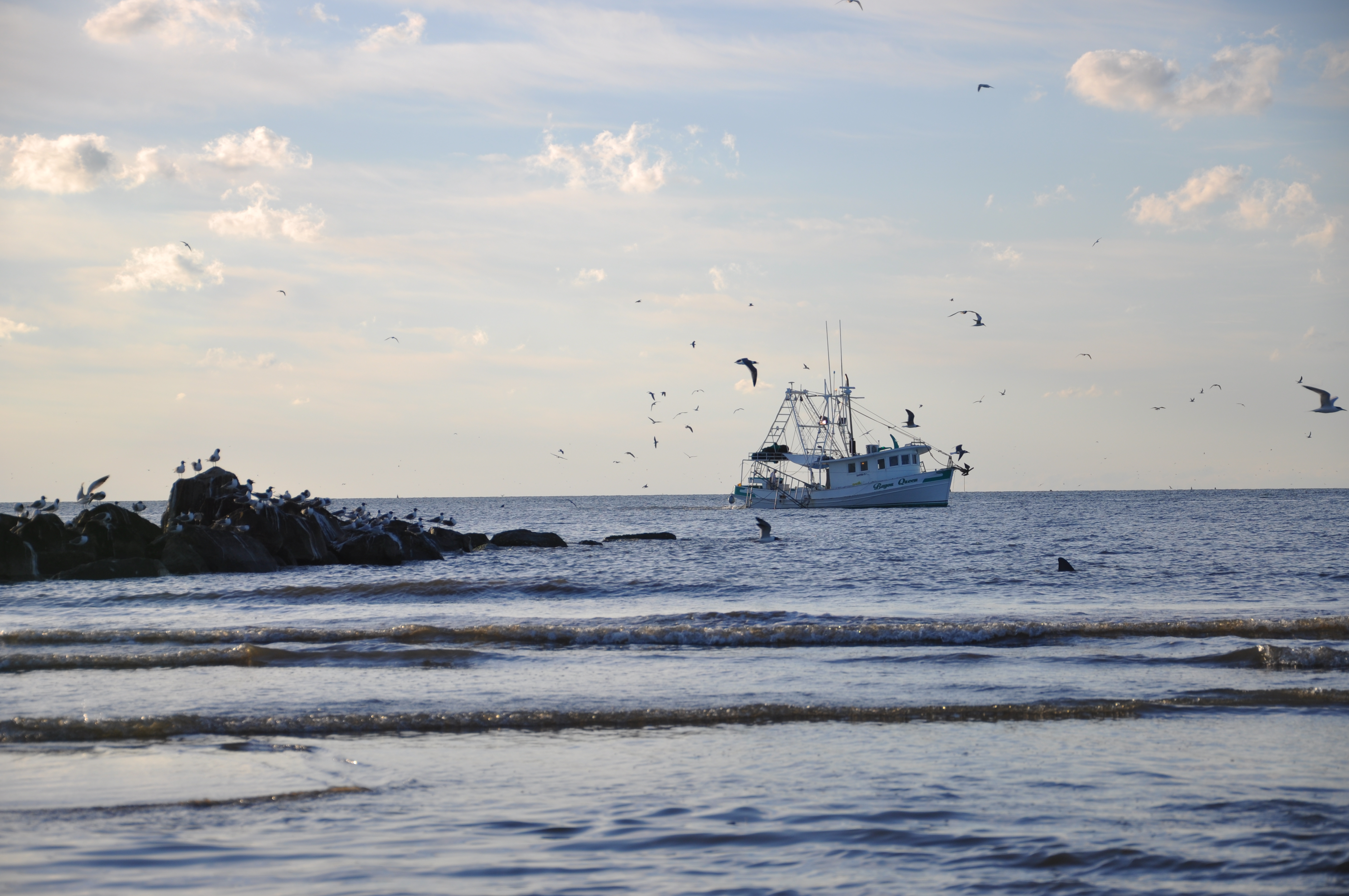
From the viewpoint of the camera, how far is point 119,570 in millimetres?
23750

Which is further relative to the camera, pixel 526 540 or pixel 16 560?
pixel 526 540

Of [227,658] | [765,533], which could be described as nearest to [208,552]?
[227,658]

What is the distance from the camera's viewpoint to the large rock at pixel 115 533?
81.4 ft

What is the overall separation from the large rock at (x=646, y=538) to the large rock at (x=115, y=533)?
2306cm

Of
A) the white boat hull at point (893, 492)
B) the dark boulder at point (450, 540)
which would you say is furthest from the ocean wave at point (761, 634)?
the white boat hull at point (893, 492)

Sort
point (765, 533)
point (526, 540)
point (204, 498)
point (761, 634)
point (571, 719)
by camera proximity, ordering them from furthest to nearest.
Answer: point (765, 533)
point (526, 540)
point (204, 498)
point (761, 634)
point (571, 719)

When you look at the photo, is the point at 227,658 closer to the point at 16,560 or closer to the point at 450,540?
the point at 16,560

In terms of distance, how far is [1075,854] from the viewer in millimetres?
5348

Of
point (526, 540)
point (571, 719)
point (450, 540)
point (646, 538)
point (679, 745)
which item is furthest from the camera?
point (646, 538)

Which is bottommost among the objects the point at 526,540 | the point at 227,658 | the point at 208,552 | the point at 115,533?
the point at 227,658

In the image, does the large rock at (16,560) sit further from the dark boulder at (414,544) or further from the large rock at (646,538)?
the large rock at (646,538)

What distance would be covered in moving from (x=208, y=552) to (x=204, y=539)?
1.20 feet

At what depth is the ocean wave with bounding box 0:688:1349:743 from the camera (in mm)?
8742

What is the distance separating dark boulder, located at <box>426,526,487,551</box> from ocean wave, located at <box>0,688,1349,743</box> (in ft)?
88.2
